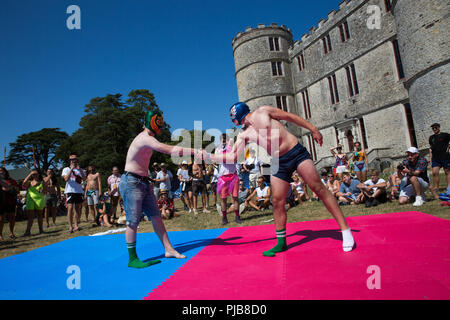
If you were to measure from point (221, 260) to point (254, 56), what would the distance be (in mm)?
30184

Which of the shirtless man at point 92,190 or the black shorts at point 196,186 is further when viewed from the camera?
the black shorts at point 196,186

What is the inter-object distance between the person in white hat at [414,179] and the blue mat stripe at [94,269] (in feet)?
16.7

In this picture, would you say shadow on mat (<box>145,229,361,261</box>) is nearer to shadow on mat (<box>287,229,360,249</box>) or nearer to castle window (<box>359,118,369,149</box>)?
shadow on mat (<box>287,229,360,249</box>)

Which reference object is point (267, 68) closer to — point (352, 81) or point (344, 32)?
point (344, 32)

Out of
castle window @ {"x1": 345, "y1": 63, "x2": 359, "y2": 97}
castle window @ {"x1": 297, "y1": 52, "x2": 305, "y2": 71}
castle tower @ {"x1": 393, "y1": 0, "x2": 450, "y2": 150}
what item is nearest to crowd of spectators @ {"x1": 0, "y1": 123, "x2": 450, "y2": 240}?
castle tower @ {"x1": 393, "y1": 0, "x2": 450, "y2": 150}

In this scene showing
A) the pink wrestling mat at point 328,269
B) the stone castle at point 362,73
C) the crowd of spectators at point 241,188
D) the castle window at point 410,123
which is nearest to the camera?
the pink wrestling mat at point 328,269

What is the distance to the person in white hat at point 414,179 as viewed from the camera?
281 inches

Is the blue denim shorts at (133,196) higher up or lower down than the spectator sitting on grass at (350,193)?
higher up

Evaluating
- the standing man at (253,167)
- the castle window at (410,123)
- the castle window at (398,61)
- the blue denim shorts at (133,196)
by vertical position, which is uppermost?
the castle window at (398,61)

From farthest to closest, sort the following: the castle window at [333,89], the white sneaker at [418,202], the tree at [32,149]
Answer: the tree at [32,149]
the castle window at [333,89]
the white sneaker at [418,202]

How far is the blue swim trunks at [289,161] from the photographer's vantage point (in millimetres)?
3805

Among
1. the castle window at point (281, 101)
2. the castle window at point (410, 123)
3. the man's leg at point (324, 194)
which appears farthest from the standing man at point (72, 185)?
the castle window at point (281, 101)

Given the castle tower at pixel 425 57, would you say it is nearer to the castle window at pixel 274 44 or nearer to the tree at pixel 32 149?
the castle window at pixel 274 44

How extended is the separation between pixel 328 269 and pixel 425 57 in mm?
19324
